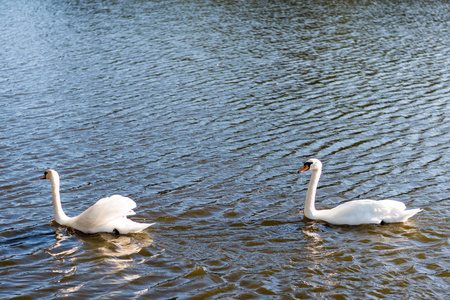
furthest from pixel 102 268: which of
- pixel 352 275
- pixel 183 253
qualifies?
pixel 352 275

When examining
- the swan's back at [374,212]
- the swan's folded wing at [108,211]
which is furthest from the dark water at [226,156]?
the swan's folded wing at [108,211]

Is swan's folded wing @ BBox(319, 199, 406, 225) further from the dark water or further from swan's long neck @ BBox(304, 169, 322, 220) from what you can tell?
swan's long neck @ BBox(304, 169, 322, 220)

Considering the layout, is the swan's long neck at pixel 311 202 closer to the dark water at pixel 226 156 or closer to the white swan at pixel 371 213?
the dark water at pixel 226 156

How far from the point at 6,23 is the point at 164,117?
71.8 ft

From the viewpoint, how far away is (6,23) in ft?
113

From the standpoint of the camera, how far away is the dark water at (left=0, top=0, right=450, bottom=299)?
848cm

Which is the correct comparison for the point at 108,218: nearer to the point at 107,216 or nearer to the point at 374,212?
the point at 107,216

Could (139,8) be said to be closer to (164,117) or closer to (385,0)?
(385,0)

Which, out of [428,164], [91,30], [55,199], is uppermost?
[91,30]

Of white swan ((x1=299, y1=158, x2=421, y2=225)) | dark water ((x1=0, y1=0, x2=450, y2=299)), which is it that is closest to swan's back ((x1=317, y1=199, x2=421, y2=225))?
white swan ((x1=299, y1=158, x2=421, y2=225))

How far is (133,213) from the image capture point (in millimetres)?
9742

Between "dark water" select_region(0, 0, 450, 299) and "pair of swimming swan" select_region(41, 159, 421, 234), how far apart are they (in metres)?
0.18

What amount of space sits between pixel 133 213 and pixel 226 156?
4387 mm

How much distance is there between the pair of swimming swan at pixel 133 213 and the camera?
31.4ft
